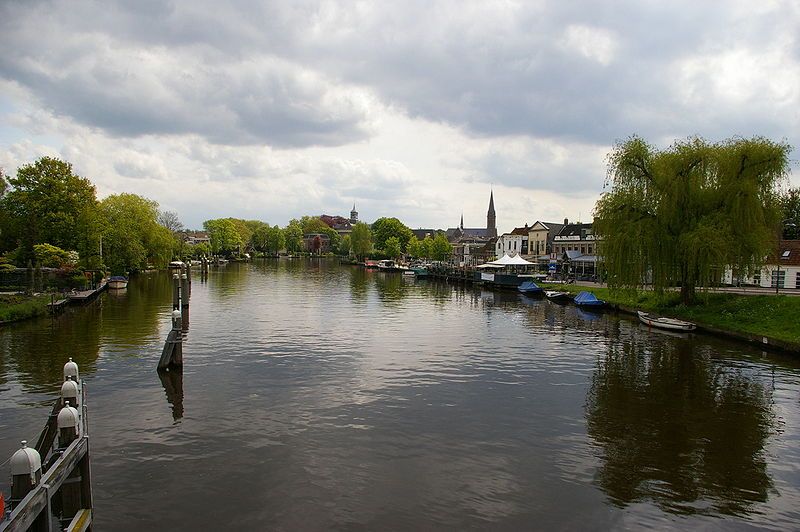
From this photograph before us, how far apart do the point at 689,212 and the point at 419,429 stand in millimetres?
29997

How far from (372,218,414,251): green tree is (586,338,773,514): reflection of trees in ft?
451

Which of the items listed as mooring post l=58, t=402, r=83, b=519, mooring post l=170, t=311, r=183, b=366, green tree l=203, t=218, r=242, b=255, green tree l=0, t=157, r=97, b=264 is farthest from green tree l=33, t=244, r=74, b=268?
green tree l=203, t=218, r=242, b=255

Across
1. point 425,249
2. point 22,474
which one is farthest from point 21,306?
point 425,249

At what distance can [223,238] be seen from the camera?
515 feet

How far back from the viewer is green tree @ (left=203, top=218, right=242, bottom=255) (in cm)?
15275

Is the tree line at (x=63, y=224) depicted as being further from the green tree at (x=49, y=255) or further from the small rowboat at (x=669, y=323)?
the small rowboat at (x=669, y=323)

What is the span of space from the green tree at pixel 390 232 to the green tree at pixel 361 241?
2674mm

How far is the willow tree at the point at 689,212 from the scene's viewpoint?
113ft

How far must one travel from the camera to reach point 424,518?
35.5 feet

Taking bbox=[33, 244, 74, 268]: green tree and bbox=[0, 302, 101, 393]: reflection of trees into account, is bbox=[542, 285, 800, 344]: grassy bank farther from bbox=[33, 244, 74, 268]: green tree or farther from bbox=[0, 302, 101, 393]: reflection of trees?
bbox=[33, 244, 74, 268]: green tree

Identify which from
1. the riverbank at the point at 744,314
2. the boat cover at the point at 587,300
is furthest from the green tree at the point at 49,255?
the riverbank at the point at 744,314

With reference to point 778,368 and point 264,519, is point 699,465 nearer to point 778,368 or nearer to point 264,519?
point 264,519

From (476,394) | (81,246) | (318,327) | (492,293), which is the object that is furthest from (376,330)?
(81,246)

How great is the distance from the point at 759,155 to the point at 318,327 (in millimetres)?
31573
